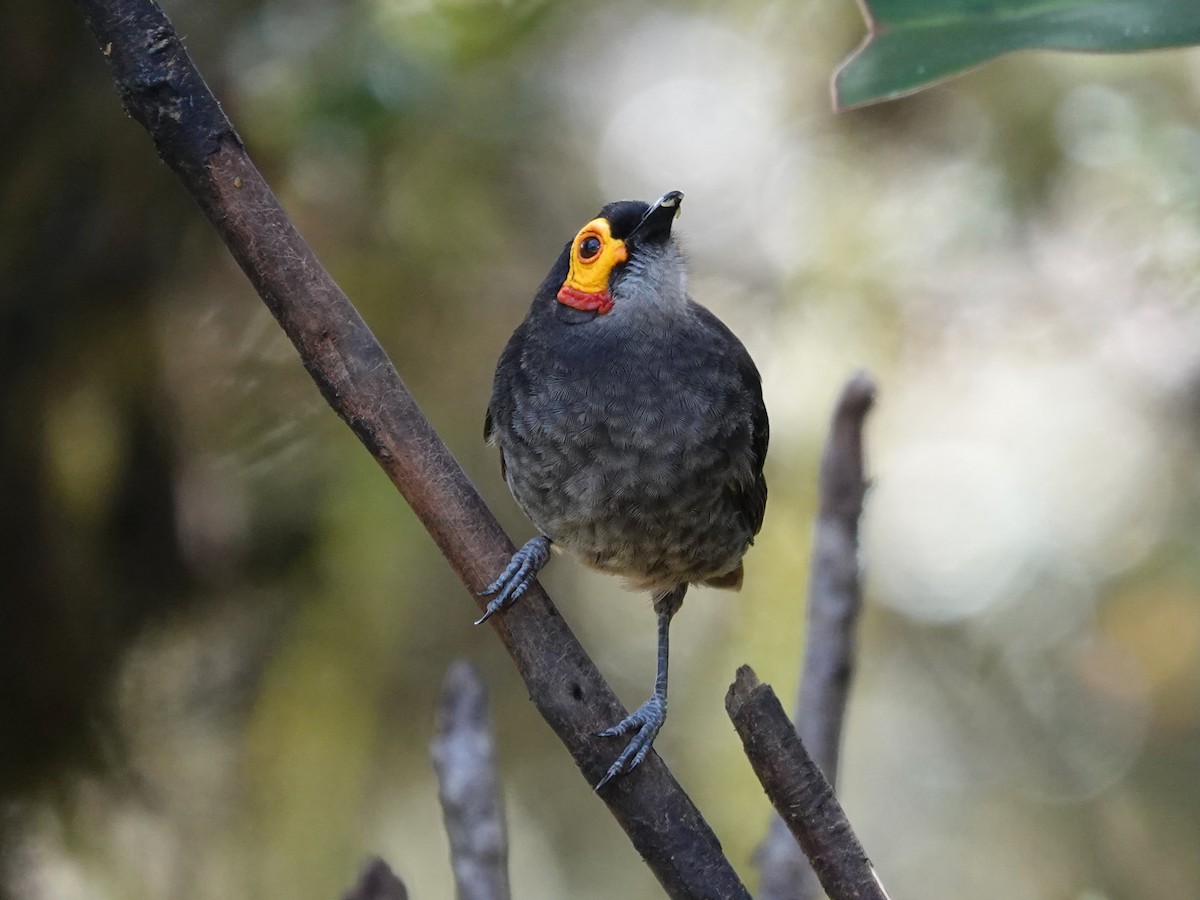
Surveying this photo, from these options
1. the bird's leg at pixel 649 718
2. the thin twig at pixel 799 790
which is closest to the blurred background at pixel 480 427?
the bird's leg at pixel 649 718

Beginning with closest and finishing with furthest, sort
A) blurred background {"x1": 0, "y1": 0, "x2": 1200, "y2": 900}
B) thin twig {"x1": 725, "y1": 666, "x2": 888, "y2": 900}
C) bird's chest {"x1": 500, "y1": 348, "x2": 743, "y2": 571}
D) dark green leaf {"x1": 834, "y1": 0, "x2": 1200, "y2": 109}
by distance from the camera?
dark green leaf {"x1": 834, "y1": 0, "x2": 1200, "y2": 109} → thin twig {"x1": 725, "y1": 666, "x2": 888, "y2": 900} → bird's chest {"x1": 500, "y1": 348, "x2": 743, "y2": 571} → blurred background {"x1": 0, "y1": 0, "x2": 1200, "y2": 900}

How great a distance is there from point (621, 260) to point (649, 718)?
3.12 ft

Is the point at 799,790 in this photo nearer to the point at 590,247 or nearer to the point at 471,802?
the point at 471,802

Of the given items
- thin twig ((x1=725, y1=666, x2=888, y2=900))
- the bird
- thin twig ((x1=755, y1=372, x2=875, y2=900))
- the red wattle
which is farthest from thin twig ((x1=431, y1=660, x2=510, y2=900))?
the red wattle

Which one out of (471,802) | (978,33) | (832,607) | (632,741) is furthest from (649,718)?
A: (978,33)

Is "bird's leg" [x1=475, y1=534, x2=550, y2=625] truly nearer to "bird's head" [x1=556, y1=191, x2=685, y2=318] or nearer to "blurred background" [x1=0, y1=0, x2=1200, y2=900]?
"bird's head" [x1=556, y1=191, x2=685, y2=318]

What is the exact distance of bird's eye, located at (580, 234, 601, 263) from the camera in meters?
2.59

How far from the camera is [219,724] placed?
151 inches

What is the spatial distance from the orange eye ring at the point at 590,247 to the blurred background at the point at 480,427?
56.9 inches

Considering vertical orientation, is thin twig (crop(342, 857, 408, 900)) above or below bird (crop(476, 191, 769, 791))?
below

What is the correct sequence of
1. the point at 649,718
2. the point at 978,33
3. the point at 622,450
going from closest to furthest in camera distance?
the point at 978,33 → the point at 649,718 → the point at 622,450

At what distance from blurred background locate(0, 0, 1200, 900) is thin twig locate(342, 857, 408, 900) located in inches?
81.5

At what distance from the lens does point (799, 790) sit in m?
1.76

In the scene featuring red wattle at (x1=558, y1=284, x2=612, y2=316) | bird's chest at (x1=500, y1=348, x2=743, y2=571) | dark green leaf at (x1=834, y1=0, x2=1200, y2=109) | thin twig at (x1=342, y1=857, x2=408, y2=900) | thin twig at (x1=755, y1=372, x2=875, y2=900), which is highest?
dark green leaf at (x1=834, y1=0, x2=1200, y2=109)
